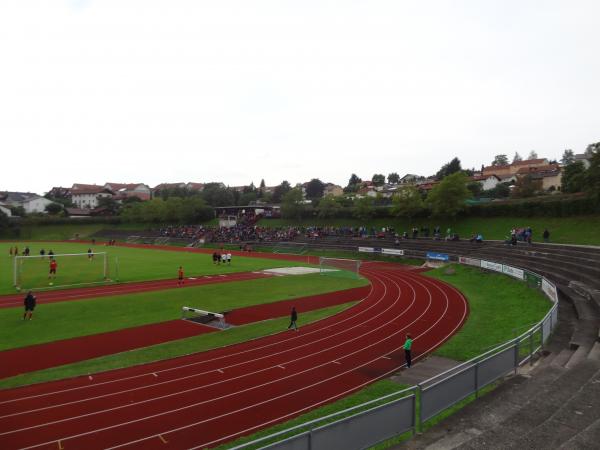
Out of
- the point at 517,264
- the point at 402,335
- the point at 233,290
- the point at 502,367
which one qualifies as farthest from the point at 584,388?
the point at 517,264

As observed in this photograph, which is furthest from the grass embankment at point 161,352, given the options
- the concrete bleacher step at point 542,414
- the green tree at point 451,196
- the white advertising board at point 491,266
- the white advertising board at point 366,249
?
the green tree at point 451,196

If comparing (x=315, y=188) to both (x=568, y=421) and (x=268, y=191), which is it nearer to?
(x=268, y=191)

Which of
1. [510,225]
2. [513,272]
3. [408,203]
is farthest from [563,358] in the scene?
[408,203]

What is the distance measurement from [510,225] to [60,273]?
48026 millimetres

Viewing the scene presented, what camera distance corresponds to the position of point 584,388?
362 inches

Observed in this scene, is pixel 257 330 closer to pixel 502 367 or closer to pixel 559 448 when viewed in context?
pixel 502 367

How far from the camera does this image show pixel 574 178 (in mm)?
51406

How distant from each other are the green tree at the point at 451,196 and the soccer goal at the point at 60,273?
4003 centimetres

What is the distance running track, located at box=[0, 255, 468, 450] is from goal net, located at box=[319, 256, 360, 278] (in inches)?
706

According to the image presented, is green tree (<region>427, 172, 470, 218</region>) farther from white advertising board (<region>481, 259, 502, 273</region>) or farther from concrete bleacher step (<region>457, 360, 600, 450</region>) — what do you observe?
concrete bleacher step (<region>457, 360, 600, 450</region>)

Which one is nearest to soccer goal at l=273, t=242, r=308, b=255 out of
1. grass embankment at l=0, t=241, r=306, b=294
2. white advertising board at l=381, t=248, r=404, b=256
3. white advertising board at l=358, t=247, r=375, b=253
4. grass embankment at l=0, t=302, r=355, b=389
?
white advertising board at l=358, t=247, r=375, b=253

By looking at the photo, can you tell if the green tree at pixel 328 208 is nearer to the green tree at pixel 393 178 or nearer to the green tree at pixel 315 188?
the green tree at pixel 315 188

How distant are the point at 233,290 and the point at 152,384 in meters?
16.1

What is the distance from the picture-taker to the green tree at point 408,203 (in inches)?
2272
